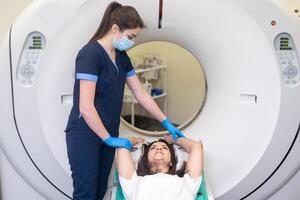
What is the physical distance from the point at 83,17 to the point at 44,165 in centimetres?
63

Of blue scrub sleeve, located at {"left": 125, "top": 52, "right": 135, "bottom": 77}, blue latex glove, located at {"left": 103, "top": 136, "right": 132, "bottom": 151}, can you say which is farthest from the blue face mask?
blue latex glove, located at {"left": 103, "top": 136, "right": 132, "bottom": 151}

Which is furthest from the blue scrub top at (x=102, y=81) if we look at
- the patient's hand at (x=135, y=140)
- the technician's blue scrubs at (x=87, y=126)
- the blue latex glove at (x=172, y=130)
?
the blue latex glove at (x=172, y=130)

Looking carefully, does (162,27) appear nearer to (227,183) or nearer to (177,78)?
(227,183)

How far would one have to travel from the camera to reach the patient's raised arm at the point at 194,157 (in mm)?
1459

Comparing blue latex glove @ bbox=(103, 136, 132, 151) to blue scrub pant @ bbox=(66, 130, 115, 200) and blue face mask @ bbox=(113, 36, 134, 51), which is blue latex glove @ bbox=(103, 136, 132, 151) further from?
blue face mask @ bbox=(113, 36, 134, 51)

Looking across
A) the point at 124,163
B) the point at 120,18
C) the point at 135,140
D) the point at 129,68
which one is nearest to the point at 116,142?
the point at 124,163

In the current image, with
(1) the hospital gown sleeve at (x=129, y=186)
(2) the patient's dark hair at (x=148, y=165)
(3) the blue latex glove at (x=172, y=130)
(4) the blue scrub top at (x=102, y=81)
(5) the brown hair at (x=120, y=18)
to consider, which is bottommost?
(1) the hospital gown sleeve at (x=129, y=186)

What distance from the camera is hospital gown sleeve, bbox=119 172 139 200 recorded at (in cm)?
142

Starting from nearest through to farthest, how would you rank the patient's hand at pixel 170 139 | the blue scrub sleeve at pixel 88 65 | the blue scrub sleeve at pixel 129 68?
the blue scrub sleeve at pixel 88 65 < the blue scrub sleeve at pixel 129 68 < the patient's hand at pixel 170 139

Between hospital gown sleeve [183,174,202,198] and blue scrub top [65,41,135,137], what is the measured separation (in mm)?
333

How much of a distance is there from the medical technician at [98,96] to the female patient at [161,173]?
106 mm

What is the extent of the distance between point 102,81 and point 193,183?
0.52m

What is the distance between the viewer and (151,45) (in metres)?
3.45

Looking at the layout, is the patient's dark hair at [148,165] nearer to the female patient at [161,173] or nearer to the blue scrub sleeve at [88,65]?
the female patient at [161,173]
